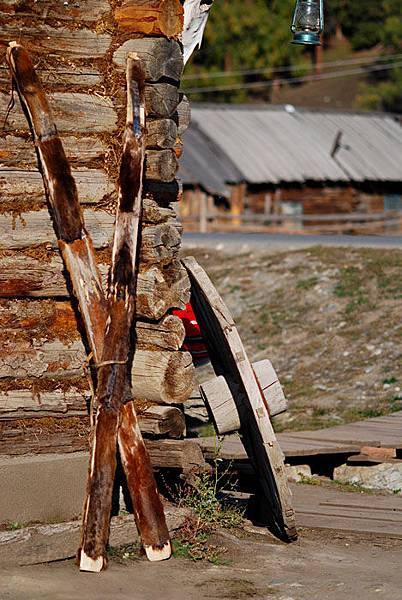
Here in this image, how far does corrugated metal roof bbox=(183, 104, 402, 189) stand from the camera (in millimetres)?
36812

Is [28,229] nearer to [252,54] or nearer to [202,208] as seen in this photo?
[202,208]

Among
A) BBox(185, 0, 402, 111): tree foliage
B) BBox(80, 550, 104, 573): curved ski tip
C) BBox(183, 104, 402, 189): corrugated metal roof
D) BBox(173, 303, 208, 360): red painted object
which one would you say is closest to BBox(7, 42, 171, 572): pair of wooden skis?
BBox(80, 550, 104, 573): curved ski tip

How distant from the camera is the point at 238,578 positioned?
6051 mm

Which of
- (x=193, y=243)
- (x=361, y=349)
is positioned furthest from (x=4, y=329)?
(x=193, y=243)

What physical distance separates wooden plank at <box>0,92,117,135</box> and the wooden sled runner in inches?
38.7

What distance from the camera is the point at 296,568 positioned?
6.32 meters

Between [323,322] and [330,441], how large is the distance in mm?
6494

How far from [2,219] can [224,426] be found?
5.88 feet

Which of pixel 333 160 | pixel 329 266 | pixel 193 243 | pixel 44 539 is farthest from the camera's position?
pixel 333 160

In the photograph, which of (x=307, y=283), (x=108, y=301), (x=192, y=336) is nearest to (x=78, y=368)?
(x=108, y=301)

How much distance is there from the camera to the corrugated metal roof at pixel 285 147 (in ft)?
121

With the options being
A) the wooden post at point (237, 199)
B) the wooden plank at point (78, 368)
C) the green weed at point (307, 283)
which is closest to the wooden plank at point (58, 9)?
the wooden plank at point (78, 368)

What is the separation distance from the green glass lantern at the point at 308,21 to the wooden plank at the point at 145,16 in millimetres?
1394

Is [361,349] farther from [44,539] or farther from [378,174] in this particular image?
[378,174]
